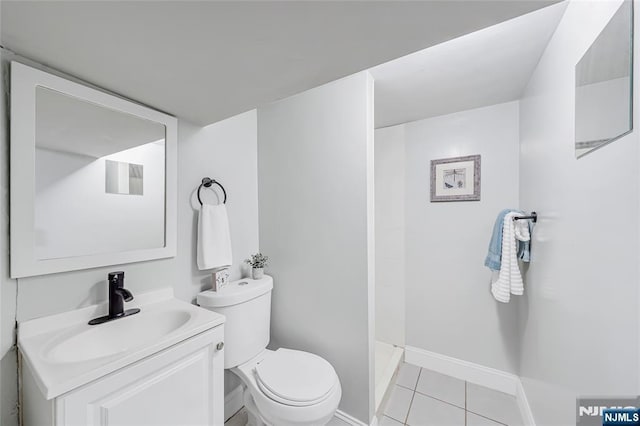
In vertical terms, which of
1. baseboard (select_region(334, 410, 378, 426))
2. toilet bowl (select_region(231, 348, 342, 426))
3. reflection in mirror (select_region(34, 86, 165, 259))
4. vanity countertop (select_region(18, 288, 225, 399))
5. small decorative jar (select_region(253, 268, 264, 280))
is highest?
reflection in mirror (select_region(34, 86, 165, 259))

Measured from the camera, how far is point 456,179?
204cm

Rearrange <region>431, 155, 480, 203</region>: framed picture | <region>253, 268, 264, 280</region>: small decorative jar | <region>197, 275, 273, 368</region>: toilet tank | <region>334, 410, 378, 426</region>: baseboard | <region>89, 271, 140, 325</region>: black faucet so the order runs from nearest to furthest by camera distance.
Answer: <region>89, 271, 140, 325</region>: black faucet
<region>197, 275, 273, 368</region>: toilet tank
<region>334, 410, 378, 426</region>: baseboard
<region>253, 268, 264, 280</region>: small decorative jar
<region>431, 155, 480, 203</region>: framed picture

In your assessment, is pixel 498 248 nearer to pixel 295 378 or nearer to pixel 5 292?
pixel 295 378

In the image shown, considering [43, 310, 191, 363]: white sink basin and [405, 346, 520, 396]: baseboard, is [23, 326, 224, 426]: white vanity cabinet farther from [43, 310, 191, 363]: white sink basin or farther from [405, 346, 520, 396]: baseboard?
[405, 346, 520, 396]: baseboard

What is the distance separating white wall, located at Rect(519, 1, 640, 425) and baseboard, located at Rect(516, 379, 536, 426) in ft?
0.26

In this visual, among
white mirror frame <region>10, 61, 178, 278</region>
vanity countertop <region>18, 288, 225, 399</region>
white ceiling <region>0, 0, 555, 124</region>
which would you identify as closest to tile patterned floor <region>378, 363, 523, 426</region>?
vanity countertop <region>18, 288, 225, 399</region>

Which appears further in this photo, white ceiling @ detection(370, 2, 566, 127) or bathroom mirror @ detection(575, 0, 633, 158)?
white ceiling @ detection(370, 2, 566, 127)

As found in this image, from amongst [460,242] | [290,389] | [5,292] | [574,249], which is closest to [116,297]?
[5,292]

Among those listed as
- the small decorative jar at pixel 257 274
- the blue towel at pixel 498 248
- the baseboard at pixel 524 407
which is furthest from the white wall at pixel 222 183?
the baseboard at pixel 524 407

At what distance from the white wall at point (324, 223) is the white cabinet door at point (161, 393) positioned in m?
0.71

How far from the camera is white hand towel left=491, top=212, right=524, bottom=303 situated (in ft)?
5.19

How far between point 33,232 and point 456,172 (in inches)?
98.1

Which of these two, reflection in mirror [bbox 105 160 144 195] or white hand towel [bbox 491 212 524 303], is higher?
reflection in mirror [bbox 105 160 144 195]

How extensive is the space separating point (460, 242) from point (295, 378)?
1.61 meters
